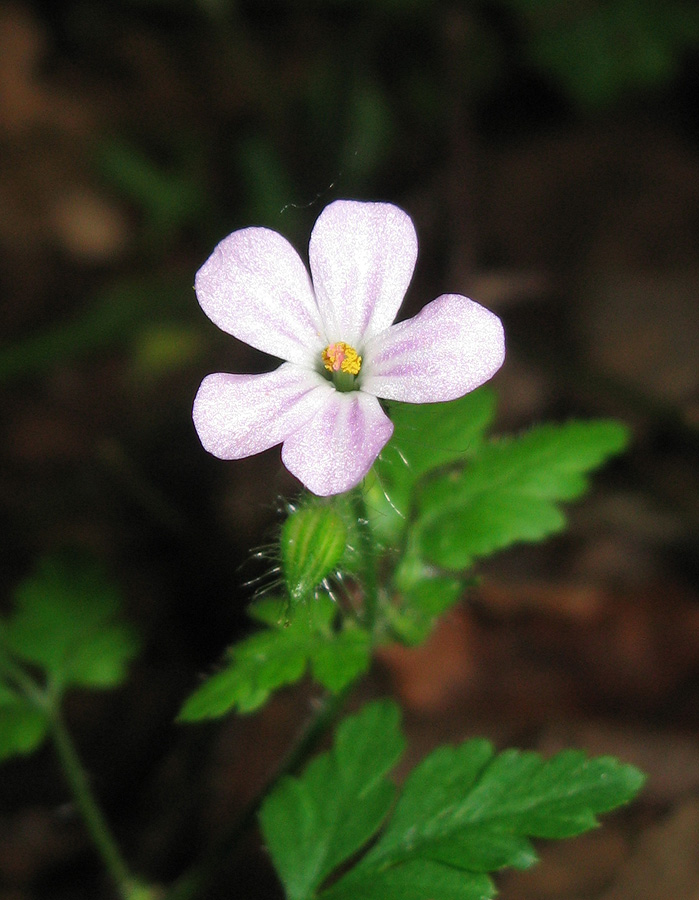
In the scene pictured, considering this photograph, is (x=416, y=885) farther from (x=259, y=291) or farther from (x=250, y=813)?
(x=259, y=291)

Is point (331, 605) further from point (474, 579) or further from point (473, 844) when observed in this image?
point (473, 844)

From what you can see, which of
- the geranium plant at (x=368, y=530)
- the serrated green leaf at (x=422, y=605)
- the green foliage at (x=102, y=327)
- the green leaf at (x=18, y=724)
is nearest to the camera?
the geranium plant at (x=368, y=530)

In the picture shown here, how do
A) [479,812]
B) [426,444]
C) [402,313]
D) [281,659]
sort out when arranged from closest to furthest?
[479,812] < [281,659] < [426,444] < [402,313]

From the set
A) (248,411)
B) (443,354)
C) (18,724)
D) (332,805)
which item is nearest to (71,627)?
(18,724)

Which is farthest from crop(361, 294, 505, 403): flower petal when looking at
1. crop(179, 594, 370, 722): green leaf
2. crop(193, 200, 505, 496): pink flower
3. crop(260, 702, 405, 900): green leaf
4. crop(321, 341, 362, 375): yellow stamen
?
crop(260, 702, 405, 900): green leaf

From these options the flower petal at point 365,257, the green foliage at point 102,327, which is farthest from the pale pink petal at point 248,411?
the green foliage at point 102,327

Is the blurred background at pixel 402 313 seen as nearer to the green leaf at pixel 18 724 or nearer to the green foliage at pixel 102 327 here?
the green foliage at pixel 102 327
